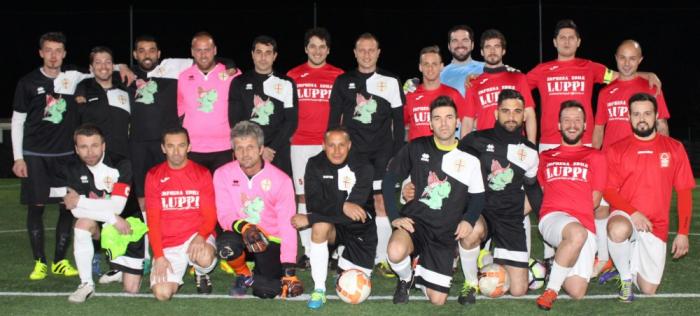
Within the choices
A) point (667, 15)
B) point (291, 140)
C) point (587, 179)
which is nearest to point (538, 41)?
point (667, 15)

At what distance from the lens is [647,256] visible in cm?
561

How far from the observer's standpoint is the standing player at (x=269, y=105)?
663 cm

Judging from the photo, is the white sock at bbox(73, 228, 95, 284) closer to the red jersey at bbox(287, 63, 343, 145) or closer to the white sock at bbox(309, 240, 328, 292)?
the white sock at bbox(309, 240, 328, 292)

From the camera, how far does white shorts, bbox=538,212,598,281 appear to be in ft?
17.7

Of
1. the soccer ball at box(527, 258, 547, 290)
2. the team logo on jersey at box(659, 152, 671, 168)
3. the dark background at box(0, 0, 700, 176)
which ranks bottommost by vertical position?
the soccer ball at box(527, 258, 547, 290)

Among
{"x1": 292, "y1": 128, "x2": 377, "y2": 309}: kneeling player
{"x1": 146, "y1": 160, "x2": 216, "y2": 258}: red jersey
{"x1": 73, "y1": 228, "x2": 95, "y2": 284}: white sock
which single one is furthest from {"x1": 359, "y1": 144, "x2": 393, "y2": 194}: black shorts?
{"x1": 73, "y1": 228, "x2": 95, "y2": 284}: white sock

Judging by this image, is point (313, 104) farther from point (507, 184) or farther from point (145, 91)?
point (507, 184)

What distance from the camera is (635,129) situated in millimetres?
5641

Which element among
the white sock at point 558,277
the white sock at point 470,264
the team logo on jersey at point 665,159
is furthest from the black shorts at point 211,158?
the team logo on jersey at point 665,159

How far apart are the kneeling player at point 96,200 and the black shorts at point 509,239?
231 centimetres

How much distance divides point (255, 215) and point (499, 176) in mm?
1588

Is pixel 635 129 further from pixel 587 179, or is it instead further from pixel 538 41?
pixel 538 41

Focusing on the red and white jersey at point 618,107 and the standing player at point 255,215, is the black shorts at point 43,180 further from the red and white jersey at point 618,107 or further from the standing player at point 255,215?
the red and white jersey at point 618,107

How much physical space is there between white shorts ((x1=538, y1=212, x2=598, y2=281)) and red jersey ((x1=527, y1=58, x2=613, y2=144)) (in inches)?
49.5
